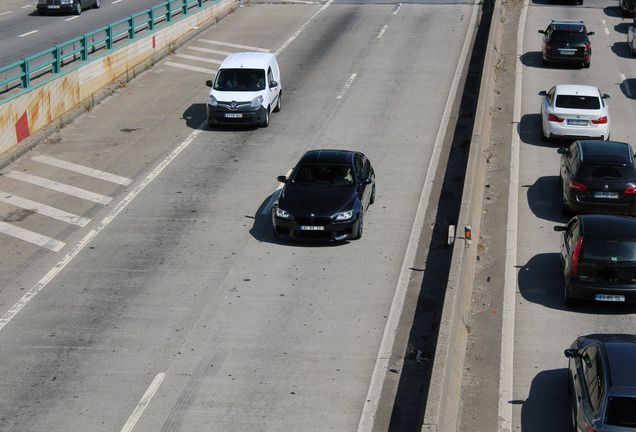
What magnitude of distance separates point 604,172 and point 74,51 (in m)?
17.0

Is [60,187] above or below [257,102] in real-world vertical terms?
below

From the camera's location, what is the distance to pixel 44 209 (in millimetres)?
20453

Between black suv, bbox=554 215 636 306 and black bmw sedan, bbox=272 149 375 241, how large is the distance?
4643mm

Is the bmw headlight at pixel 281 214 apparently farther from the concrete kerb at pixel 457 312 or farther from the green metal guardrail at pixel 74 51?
the green metal guardrail at pixel 74 51

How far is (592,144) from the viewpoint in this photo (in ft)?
68.0

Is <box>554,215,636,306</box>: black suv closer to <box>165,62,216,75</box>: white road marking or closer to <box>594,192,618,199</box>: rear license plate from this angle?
<box>594,192,618,199</box>: rear license plate

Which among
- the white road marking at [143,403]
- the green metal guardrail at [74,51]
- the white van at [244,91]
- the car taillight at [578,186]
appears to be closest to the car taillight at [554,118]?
the car taillight at [578,186]

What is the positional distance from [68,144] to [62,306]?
10132 mm

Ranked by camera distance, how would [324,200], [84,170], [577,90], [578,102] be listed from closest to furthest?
[324,200] → [84,170] → [578,102] → [577,90]

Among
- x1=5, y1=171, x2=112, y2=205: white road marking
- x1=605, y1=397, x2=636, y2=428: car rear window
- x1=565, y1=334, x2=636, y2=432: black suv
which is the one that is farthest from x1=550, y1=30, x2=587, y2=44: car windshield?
x1=605, y1=397, x2=636, y2=428: car rear window

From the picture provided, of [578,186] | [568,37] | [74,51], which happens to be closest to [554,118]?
[578,186]

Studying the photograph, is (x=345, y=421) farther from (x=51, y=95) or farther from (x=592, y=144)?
(x=51, y=95)

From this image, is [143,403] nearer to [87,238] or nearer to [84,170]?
[87,238]

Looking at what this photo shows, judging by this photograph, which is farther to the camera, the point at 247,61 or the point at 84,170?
the point at 247,61
